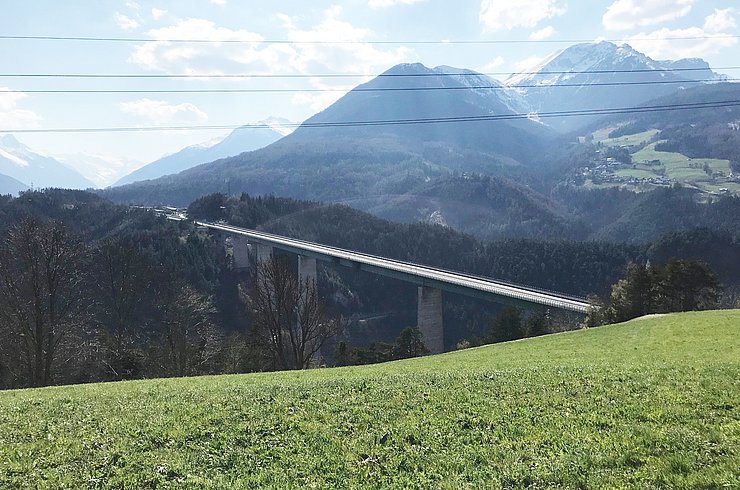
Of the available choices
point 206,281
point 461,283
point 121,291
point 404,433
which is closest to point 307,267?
point 206,281

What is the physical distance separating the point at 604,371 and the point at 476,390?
5.17 metres

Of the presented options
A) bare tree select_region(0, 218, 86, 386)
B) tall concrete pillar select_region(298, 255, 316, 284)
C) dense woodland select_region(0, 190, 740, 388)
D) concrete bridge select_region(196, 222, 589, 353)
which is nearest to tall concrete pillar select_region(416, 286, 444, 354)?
concrete bridge select_region(196, 222, 589, 353)

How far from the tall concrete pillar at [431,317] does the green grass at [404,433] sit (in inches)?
2507

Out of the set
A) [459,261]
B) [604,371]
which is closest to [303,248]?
[459,261]

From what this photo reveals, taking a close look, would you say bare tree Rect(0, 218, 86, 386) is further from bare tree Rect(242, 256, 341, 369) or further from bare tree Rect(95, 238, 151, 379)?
bare tree Rect(242, 256, 341, 369)

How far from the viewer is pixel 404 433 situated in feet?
37.9

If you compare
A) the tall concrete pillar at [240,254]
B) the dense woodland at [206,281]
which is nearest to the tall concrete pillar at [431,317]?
the dense woodland at [206,281]

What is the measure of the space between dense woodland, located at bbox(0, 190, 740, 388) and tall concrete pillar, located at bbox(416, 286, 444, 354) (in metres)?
10.5

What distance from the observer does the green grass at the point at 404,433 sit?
911cm

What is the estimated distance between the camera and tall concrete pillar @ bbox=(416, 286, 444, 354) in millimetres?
81062

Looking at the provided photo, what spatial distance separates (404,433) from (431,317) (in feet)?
237

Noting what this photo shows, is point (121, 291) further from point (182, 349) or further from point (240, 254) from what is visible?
point (240, 254)

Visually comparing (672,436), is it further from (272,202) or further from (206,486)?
(272,202)

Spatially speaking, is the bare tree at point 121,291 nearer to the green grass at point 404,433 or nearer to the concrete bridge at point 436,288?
the green grass at point 404,433
